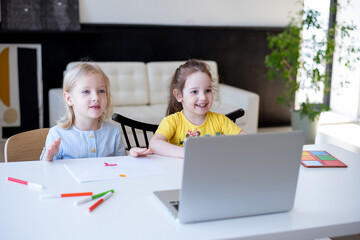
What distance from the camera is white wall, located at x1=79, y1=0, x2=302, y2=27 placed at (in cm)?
438

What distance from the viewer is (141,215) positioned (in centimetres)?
115

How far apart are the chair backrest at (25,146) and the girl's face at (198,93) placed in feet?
2.13

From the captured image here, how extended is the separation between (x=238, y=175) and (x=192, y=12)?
3859mm

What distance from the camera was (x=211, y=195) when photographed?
1085 mm

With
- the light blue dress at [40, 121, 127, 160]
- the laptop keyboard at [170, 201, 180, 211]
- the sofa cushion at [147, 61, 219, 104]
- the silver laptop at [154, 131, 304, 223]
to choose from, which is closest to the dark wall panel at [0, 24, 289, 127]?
the sofa cushion at [147, 61, 219, 104]

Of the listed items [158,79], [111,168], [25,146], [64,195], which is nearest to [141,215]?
[64,195]

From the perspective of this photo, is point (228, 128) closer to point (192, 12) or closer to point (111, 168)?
point (111, 168)

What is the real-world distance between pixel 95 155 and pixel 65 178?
0.47m

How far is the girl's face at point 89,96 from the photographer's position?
1.82 meters

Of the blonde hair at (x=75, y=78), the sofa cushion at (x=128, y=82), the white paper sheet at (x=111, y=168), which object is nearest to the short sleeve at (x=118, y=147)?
the blonde hair at (x=75, y=78)

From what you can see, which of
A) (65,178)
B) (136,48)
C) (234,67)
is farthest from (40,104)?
(65,178)

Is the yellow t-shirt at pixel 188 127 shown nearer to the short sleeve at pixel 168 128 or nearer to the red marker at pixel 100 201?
the short sleeve at pixel 168 128

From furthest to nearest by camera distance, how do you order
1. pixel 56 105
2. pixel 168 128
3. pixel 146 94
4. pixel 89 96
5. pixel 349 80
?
pixel 349 80 < pixel 146 94 < pixel 56 105 < pixel 168 128 < pixel 89 96

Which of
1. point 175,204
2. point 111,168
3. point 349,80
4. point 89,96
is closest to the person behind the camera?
point 175,204
